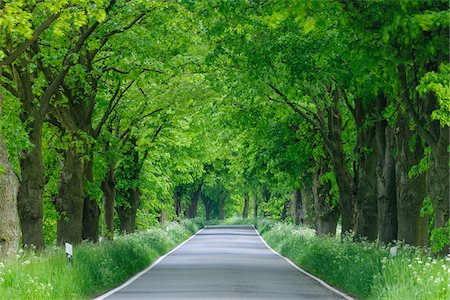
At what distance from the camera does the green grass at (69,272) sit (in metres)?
15.5

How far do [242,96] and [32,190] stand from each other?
942 centimetres

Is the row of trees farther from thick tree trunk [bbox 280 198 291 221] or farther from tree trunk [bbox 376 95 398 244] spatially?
thick tree trunk [bbox 280 198 291 221]

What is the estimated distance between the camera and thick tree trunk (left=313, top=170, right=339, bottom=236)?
4356 cm

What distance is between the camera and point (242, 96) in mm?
32406

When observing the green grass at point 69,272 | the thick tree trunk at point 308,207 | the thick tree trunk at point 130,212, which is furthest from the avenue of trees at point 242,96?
the thick tree trunk at point 308,207

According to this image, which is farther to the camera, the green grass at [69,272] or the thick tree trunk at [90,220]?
the thick tree trunk at [90,220]

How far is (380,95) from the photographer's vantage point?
1073 inches

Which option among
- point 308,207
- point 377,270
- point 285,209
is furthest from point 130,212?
point 285,209

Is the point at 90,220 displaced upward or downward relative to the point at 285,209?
downward

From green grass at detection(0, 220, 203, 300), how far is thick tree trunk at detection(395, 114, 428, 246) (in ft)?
23.2

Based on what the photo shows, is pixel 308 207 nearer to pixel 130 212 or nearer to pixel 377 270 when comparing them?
pixel 130 212

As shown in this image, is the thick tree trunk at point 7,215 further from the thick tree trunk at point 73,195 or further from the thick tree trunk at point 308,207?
the thick tree trunk at point 308,207

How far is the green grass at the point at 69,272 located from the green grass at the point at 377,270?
5200 mm

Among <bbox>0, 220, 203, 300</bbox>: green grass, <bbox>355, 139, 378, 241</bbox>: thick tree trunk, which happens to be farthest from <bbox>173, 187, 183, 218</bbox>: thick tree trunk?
<bbox>355, 139, 378, 241</bbox>: thick tree trunk
